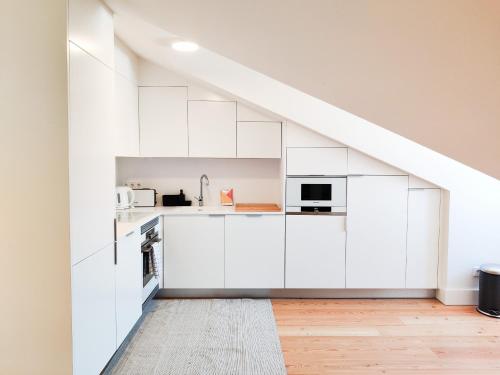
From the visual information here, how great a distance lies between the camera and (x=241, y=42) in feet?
5.64

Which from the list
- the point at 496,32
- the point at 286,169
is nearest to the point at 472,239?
the point at 286,169

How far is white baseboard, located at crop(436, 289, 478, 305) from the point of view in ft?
12.2

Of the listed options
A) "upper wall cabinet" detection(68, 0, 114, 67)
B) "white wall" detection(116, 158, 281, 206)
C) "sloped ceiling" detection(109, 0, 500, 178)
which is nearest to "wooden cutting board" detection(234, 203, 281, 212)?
"white wall" detection(116, 158, 281, 206)

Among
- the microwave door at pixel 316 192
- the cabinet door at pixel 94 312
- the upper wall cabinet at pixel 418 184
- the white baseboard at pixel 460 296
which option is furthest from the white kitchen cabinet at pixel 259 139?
the white baseboard at pixel 460 296

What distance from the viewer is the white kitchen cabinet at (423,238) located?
3.75 metres

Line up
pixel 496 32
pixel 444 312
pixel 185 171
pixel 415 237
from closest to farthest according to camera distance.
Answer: pixel 496 32
pixel 444 312
pixel 415 237
pixel 185 171

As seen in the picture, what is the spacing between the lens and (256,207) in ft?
13.4

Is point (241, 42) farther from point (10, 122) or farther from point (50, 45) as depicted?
point (10, 122)

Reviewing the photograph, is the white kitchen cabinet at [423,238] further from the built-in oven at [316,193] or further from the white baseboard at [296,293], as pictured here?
the built-in oven at [316,193]

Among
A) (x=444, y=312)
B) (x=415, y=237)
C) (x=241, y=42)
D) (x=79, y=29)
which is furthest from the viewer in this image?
(x=415, y=237)

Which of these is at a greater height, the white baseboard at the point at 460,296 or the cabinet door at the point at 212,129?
the cabinet door at the point at 212,129

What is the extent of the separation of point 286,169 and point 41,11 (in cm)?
252

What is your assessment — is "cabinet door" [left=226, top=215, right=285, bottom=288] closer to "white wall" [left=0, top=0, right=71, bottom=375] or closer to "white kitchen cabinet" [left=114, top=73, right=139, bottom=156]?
"white kitchen cabinet" [left=114, top=73, right=139, bottom=156]

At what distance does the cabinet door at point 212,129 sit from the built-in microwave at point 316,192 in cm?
74
